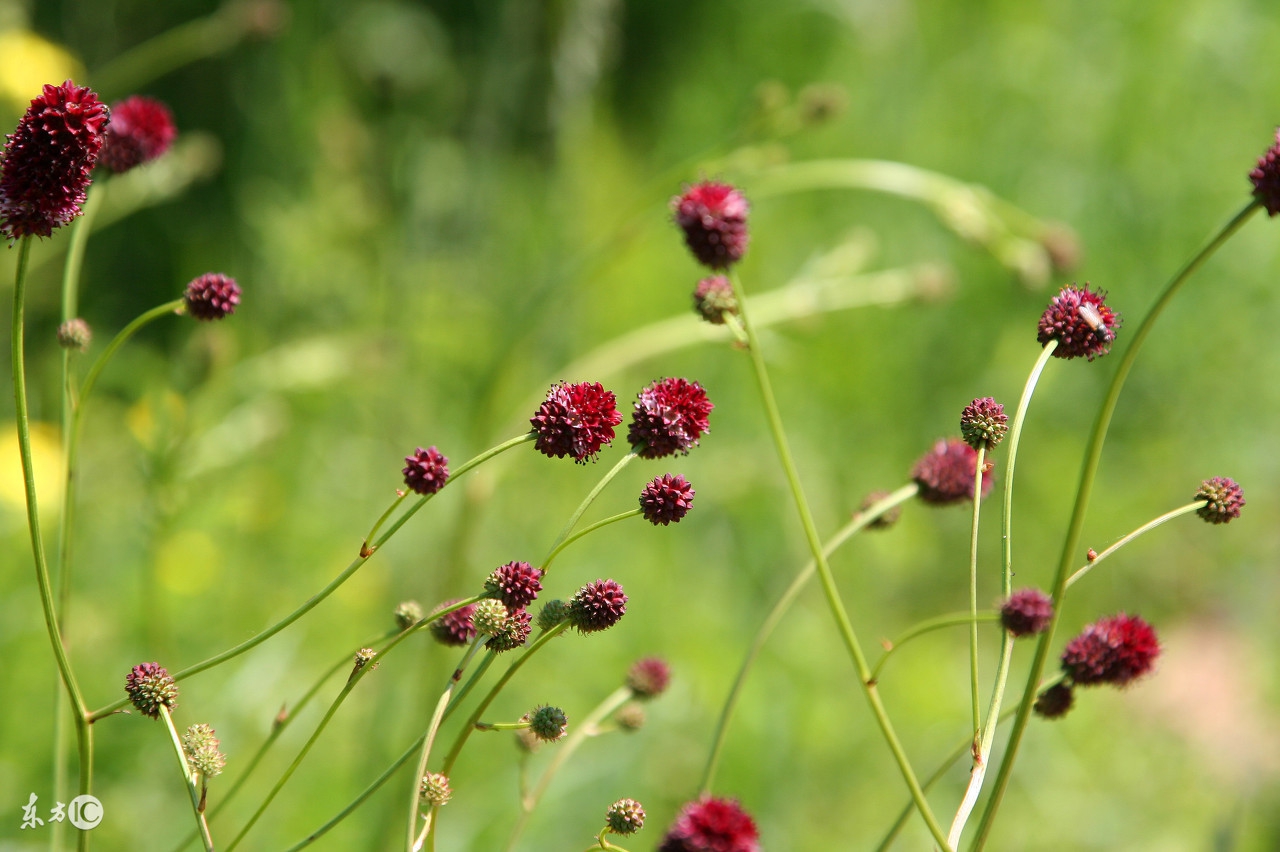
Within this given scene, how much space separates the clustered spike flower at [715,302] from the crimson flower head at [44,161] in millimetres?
530

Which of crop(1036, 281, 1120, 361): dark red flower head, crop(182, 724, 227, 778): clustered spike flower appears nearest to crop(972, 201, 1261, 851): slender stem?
crop(1036, 281, 1120, 361): dark red flower head

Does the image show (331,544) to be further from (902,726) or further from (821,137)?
(821,137)

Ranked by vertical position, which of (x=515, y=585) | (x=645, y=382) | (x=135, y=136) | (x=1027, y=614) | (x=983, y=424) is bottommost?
(x=1027, y=614)

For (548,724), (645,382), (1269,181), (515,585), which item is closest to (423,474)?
(515,585)

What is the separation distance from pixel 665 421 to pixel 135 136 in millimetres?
724

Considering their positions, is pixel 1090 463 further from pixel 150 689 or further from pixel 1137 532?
pixel 150 689

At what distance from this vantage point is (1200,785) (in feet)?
11.1

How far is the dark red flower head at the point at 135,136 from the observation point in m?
1.20

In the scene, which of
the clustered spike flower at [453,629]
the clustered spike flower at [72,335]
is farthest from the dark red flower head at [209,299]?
the clustered spike flower at [453,629]

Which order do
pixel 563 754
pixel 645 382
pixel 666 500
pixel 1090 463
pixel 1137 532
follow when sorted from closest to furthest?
pixel 1090 463 < pixel 1137 532 < pixel 666 500 < pixel 563 754 < pixel 645 382

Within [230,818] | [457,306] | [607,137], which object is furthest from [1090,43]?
[230,818]

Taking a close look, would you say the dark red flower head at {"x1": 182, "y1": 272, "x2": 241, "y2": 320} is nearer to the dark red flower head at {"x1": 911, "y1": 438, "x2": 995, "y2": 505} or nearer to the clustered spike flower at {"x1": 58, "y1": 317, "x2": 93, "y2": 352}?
the clustered spike flower at {"x1": 58, "y1": 317, "x2": 93, "y2": 352}

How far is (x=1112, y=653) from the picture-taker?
0.89 meters

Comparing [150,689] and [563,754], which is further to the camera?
[563,754]
